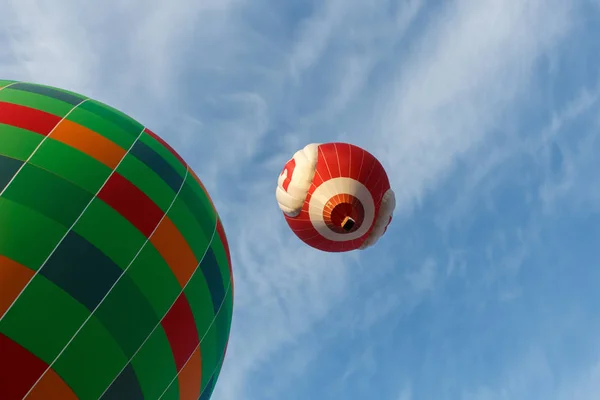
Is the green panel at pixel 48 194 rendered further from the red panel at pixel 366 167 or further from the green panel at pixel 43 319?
the red panel at pixel 366 167

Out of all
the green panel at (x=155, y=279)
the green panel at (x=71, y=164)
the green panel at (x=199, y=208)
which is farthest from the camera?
the green panel at (x=199, y=208)

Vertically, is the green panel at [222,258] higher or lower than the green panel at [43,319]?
higher

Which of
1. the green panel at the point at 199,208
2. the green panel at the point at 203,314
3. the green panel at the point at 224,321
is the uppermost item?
the green panel at the point at 199,208

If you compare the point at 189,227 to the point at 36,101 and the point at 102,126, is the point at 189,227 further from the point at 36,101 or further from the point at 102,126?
the point at 36,101

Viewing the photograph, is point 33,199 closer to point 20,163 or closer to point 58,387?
point 20,163

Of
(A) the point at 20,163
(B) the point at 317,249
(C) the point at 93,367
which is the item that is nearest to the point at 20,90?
(A) the point at 20,163

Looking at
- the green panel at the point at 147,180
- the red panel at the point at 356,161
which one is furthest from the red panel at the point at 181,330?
the red panel at the point at 356,161

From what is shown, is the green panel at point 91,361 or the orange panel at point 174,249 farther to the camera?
the orange panel at point 174,249
